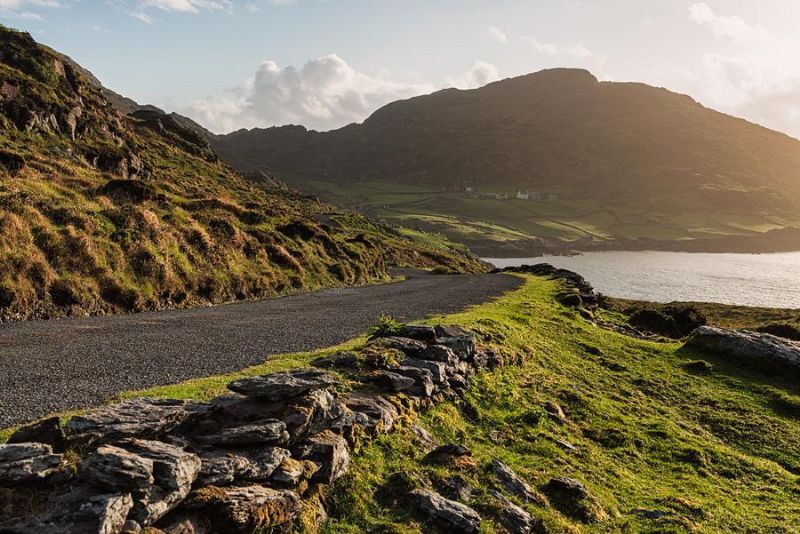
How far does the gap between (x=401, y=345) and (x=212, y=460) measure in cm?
1044

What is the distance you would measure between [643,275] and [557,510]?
153031 mm

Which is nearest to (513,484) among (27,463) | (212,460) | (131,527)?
(212,460)

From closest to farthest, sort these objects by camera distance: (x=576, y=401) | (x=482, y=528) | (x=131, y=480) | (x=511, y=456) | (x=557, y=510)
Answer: (x=131, y=480) → (x=482, y=528) → (x=557, y=510) → (x=511, y=456) → (x=576, y=401)

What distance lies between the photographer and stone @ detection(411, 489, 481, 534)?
11.6m

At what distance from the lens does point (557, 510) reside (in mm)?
13938

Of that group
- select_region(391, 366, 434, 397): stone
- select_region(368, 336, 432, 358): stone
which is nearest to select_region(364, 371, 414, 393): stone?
select_region(391, 366, 434, 397): stone

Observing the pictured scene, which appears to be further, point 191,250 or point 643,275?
point 643,275

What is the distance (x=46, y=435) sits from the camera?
28.9 ft

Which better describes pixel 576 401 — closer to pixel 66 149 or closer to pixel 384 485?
pixel 384 485

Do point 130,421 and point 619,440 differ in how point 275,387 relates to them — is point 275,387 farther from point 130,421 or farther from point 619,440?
point 619,440

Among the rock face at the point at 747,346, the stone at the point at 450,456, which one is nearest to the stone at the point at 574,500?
the stone at the point at 450,456

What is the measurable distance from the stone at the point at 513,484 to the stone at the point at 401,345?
566cm

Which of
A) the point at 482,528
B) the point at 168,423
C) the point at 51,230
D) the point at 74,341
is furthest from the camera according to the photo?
the point at 51,230

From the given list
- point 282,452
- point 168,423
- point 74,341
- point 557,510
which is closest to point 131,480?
point 168,423
